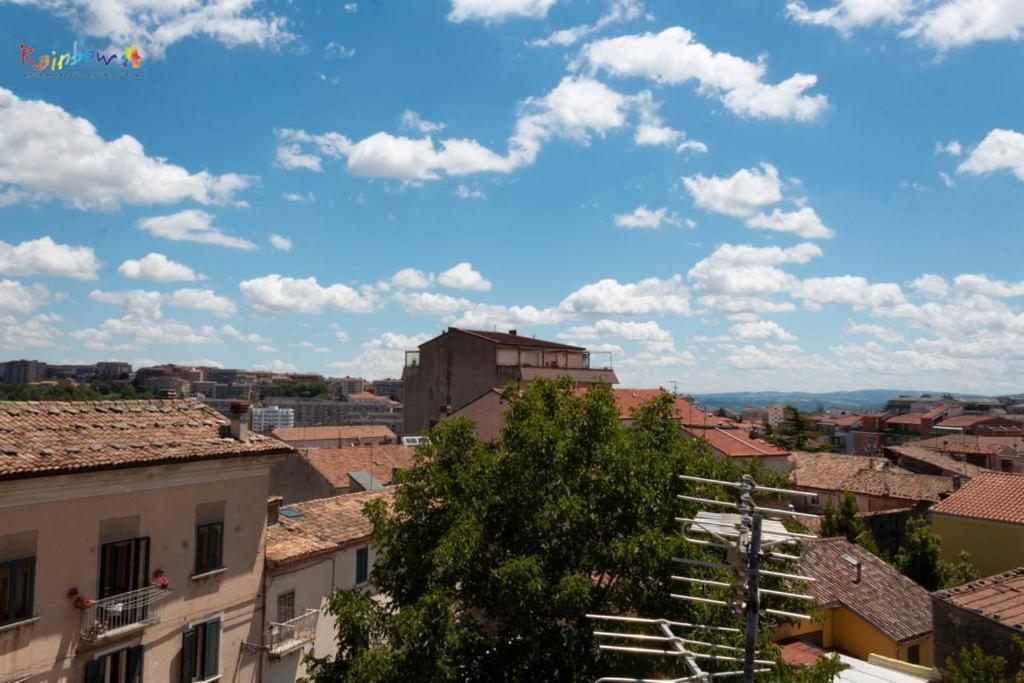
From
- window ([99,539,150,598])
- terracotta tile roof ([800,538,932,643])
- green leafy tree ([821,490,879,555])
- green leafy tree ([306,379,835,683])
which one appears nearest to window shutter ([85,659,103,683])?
window ([99,539,150,598])

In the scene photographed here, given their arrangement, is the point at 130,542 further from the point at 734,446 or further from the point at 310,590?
the point at 734,446

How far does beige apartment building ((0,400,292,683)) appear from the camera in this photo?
1299cm

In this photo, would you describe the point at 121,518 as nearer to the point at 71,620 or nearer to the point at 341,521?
the point at 71,620

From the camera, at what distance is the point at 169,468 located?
1529 cm

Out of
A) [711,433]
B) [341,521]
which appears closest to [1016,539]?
[711,433]

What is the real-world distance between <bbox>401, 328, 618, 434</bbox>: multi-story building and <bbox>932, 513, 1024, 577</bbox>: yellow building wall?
21678mm

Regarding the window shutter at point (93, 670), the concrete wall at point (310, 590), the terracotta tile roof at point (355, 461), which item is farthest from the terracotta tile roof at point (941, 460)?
the window shutter at point (93, 670)

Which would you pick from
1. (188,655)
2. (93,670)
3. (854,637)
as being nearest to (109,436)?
(93,670)

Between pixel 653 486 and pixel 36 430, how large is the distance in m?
11.9

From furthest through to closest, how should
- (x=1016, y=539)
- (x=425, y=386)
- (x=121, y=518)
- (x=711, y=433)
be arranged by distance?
(x=425, y=386) < (x=711, y=433) < (x=1016, y=539) < (x=121, y=518)

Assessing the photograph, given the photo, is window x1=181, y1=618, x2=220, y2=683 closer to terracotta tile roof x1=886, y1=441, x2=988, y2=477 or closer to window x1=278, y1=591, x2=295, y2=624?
window x1=278, y1=591, x2=295, y2=624

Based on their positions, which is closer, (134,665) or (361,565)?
(134,665)

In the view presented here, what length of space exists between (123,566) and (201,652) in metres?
2.88

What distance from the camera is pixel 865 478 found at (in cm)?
4297
